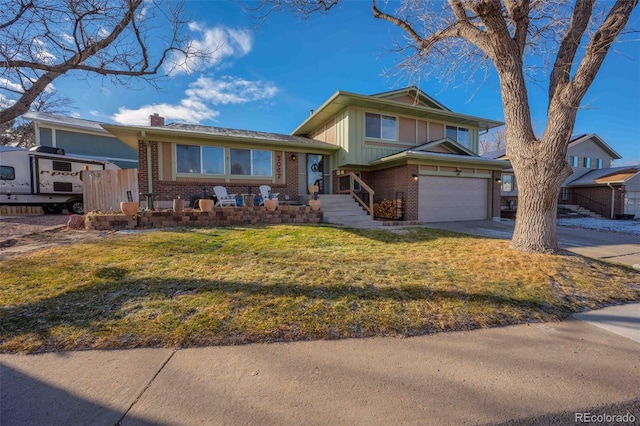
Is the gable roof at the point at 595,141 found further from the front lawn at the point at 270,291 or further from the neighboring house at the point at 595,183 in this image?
the front lawn at the point at 270,291

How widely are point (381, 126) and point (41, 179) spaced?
50.0 ft

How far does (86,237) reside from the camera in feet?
21.0

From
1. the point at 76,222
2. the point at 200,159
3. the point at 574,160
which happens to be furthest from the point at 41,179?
the point at 574,160

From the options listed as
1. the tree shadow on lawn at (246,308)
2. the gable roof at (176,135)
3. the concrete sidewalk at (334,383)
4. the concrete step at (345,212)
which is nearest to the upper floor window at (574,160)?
the concrete step at (345,212)

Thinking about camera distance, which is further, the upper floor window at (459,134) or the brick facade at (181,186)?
the upper floor window at (459,134)

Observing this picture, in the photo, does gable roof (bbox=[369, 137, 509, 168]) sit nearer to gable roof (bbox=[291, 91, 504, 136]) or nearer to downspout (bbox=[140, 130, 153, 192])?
gable roof (bbox=[291, 91, 504, 136])

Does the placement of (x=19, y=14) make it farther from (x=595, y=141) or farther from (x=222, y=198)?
(x=595, y=141)

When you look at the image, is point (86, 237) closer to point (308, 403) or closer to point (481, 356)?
point (308, 403)

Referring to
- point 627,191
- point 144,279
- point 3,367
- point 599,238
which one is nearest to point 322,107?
point 144,279

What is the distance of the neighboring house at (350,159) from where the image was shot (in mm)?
10344

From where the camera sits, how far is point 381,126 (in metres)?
12.5

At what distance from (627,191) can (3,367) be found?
2682 cm

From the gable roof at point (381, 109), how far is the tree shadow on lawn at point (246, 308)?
9.22 m

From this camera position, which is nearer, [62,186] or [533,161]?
[533,161]
